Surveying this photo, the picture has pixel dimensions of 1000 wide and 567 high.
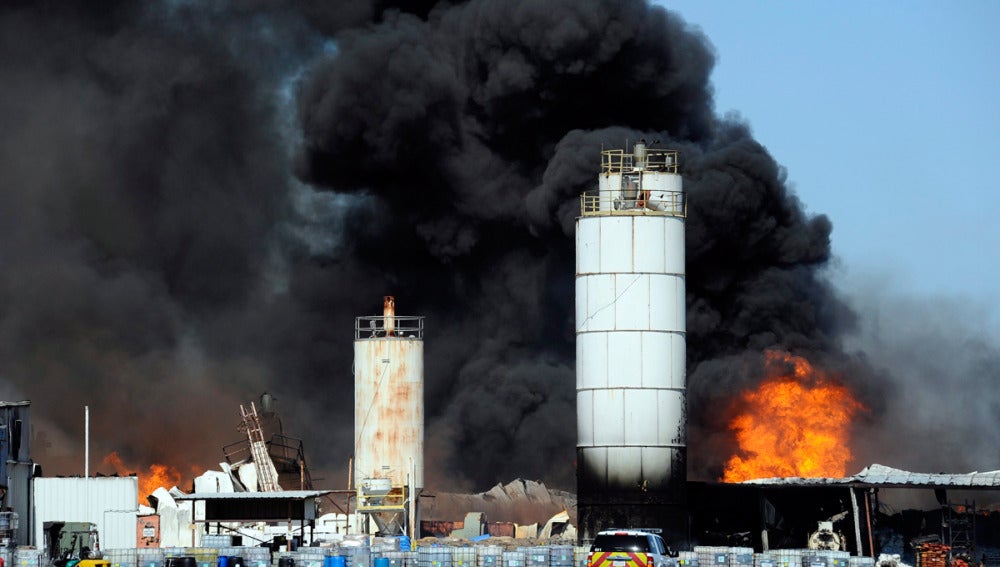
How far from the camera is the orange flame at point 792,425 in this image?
84625 mm

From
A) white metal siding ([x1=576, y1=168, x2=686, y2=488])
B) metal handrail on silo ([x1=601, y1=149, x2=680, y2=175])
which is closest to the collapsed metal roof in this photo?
white metal siding ([x1=576, y1=168, x2=686, y2=488])

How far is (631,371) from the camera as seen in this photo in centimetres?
7044

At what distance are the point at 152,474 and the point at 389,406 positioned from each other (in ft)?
101

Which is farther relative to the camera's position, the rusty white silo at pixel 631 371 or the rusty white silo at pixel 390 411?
the rusty white silo at pixel 390 411

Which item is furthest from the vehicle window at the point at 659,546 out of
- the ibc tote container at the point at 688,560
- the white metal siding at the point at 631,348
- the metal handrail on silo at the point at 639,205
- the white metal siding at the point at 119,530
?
the white metal siding at the point at 119,530

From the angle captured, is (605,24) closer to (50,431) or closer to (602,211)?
(602,211)

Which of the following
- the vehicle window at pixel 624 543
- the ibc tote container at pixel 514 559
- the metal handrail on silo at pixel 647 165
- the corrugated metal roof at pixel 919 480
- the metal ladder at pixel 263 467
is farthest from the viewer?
the metal ladder at pixel 263 467

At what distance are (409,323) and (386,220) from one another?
7.83 m

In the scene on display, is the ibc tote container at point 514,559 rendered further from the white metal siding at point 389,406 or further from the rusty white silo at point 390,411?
the white metal siding at point 389,406

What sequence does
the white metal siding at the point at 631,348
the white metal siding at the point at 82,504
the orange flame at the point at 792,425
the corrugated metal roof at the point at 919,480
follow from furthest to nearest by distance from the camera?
the orange flame at the point at 792,425, the white metal siding at the point at 631,348, the white metal siding at the point at 82,504, the corrugated metal roof at the point at 919,480

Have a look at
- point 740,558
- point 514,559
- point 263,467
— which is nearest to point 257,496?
point 514,559

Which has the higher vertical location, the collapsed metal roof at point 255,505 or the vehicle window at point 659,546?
the collapsed metal roof at point 255,505

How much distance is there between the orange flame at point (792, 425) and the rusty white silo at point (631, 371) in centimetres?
1526

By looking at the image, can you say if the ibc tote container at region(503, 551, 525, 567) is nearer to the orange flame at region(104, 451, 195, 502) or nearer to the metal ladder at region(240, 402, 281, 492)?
the metal ladder at region(240, 402, 281, 492)
